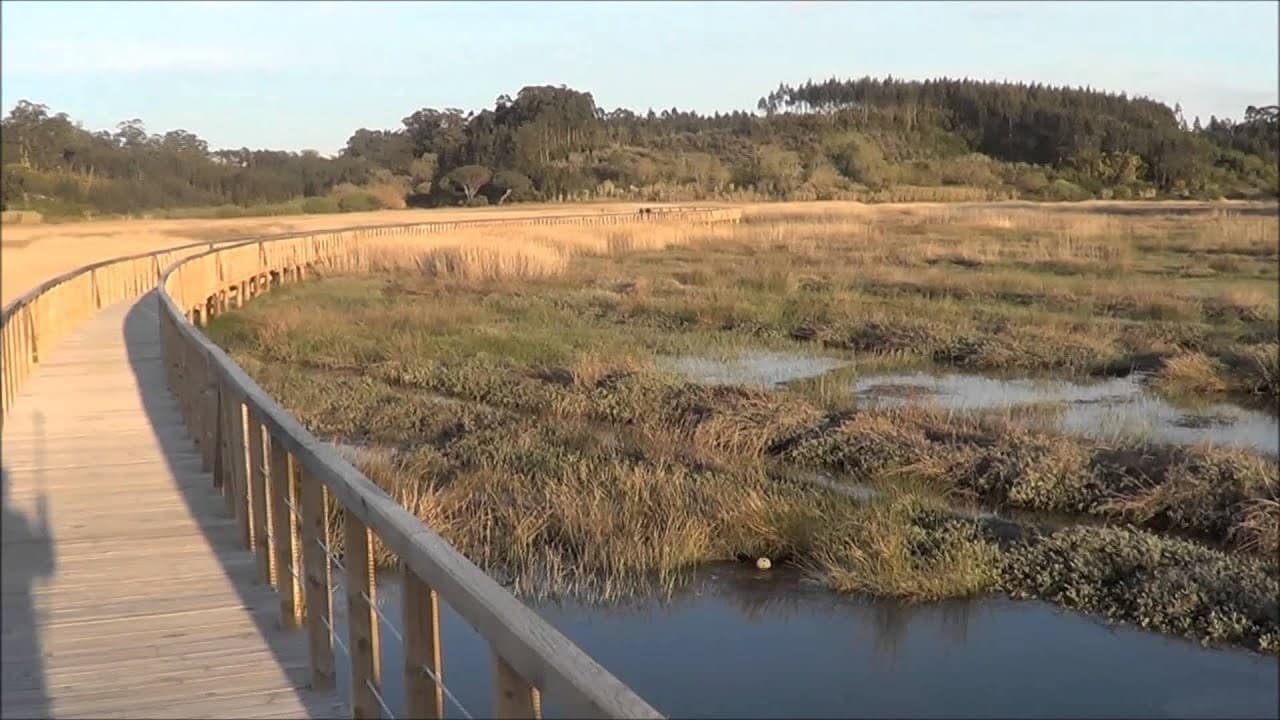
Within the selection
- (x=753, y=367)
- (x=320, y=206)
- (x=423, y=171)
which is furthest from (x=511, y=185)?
(x=753, y=367)

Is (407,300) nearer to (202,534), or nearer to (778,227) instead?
(202,534)

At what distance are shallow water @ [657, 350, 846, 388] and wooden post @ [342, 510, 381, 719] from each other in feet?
36.0

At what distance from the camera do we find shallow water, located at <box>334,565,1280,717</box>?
21.9 ft

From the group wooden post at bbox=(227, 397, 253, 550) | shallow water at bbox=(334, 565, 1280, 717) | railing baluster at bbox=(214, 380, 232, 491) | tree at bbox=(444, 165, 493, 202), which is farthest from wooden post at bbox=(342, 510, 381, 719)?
tree at bbox=(444, 165, 493, 202)

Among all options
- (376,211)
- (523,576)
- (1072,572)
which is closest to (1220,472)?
(1072,572)

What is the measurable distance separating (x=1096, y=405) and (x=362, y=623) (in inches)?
457

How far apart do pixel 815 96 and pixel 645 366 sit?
7687cm

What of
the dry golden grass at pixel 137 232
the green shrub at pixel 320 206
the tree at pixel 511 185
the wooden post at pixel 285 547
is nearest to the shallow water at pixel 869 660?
the wooden post at pixel 285 547

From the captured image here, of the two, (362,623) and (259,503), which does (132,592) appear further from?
(362,623)

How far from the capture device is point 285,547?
4977mm

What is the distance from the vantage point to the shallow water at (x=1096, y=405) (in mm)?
12133

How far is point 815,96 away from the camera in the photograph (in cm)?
8856

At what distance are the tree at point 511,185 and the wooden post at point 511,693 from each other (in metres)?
26.6

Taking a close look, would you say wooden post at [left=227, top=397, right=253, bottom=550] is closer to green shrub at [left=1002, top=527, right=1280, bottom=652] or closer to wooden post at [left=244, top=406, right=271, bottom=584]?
wooden post at [left=244, top=406, right=271, bottom=584]
